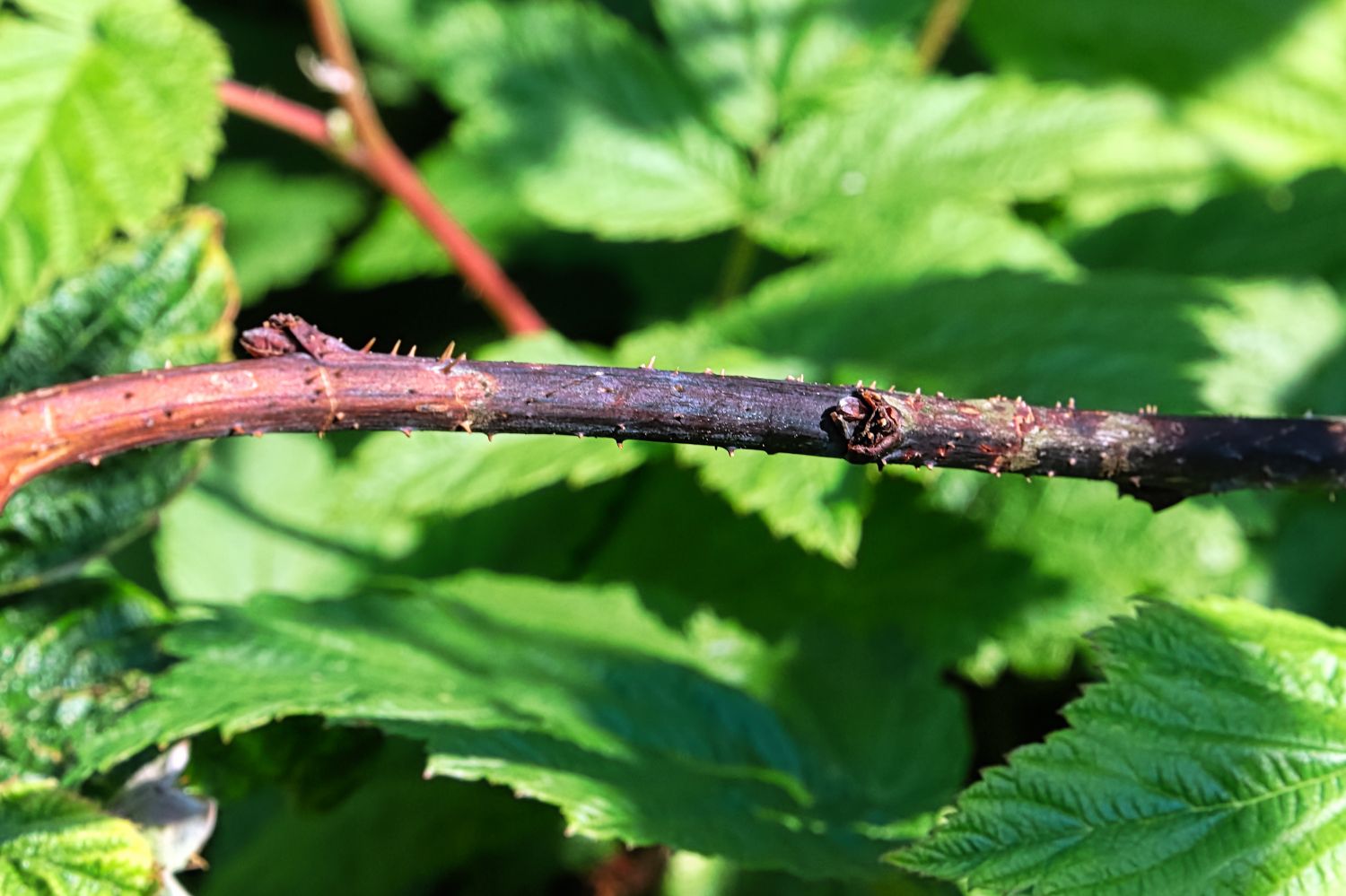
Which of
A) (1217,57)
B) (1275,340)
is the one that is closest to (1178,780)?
(1275,340)

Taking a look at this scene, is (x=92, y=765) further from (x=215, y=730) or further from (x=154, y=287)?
(x=154, y=287)

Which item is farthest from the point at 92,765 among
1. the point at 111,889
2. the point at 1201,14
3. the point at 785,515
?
the point at 1201,14

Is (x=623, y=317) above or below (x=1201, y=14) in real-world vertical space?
below

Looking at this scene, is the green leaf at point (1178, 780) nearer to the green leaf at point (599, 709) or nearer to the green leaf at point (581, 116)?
the green leaf at point (599, 709)

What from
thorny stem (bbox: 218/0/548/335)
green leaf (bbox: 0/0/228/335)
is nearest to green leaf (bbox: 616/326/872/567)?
thorny stem (bbox: 218/0/548/335)

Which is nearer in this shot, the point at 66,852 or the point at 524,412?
the point at 524,412

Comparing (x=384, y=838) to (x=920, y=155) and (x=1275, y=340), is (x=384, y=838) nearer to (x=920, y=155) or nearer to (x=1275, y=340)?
(x=920, y=155)
